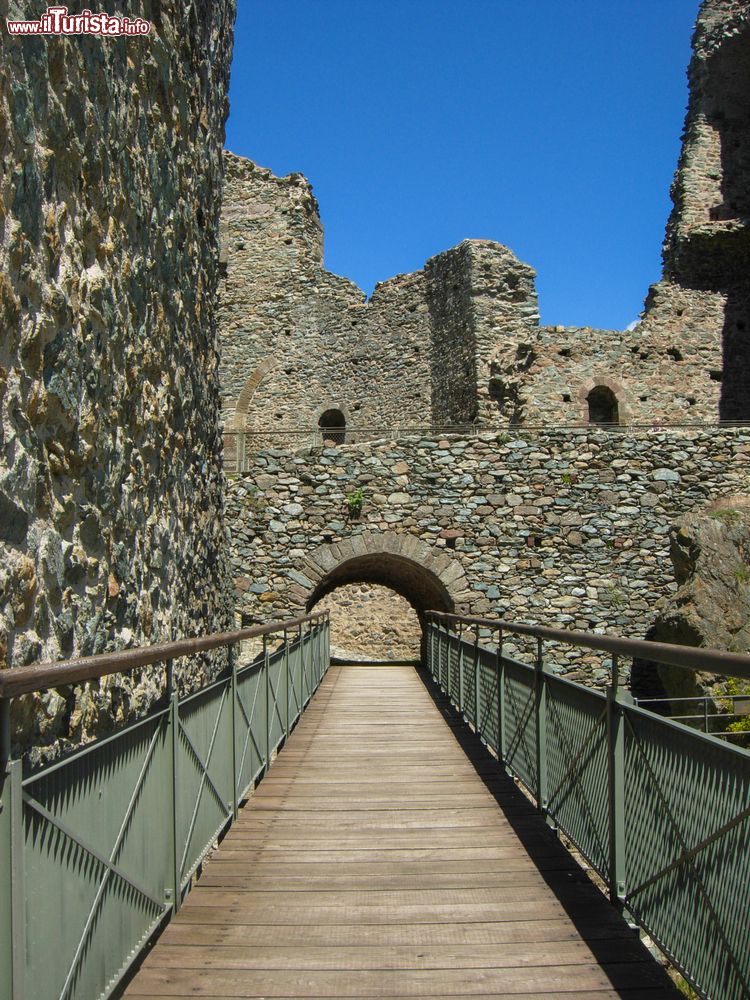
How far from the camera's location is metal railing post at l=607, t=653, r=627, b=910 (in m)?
3.10

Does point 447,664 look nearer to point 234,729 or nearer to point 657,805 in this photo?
point 234,729

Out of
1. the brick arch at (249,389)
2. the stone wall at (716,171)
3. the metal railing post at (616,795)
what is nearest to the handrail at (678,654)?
the metal railing post at (616,795)

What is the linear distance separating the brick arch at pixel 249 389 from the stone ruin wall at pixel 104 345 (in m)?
14.6

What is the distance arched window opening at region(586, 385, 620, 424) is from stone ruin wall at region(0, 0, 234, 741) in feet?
38.3

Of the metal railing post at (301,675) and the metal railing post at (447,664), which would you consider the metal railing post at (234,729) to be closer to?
the metal railing post at (301,675)

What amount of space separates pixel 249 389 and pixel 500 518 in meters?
10.2

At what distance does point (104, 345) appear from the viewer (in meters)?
3.80

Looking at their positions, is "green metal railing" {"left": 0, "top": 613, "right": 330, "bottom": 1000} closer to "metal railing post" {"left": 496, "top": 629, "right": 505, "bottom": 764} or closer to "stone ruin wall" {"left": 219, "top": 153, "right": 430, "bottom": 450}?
"metal railing post" {"left": 496, "top": 629, "right": 505, "bottom": 764}

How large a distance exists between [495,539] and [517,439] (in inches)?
57.2

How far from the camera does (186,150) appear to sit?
5.47 m

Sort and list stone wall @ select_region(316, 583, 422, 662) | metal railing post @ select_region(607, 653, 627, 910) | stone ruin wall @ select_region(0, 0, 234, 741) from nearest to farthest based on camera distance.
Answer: stone ruin wall @ select_region(0, 0, 234, 741), metal railing post @ select_region(607, 653, 627, 910), stone wall @ select_region(316, 583, 422, 662)

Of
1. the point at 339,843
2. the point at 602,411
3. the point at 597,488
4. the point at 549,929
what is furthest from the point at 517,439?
the point at 549,929

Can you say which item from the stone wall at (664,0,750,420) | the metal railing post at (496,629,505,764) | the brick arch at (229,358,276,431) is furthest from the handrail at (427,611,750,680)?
the brick arch at (229,358,276,431)

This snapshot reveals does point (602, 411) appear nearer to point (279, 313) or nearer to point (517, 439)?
point (517, 439)
